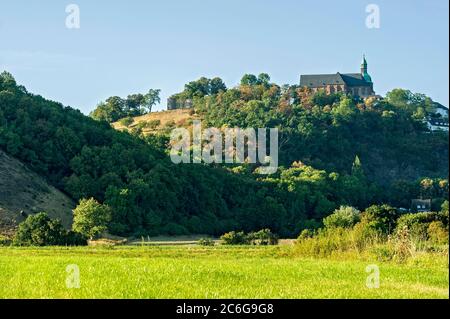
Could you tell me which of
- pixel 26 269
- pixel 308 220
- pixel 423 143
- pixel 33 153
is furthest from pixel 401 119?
pixel 26 269

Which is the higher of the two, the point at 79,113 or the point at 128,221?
the point at 79,113

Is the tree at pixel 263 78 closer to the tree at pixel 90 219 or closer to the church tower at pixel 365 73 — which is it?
the church tower at pixel 365 73

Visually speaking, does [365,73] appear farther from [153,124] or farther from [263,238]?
[263,238]

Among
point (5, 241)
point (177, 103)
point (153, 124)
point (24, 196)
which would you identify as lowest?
point (5, 241)

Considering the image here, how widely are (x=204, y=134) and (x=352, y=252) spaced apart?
8388 centimetres

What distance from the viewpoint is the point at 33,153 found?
75750mm

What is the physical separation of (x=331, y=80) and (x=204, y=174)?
341ft

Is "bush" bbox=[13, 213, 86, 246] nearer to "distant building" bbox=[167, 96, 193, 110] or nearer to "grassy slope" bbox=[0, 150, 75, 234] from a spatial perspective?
"grassy slope" bbox=[0, 150, 75, 234]

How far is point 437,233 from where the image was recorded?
33188 millimetres

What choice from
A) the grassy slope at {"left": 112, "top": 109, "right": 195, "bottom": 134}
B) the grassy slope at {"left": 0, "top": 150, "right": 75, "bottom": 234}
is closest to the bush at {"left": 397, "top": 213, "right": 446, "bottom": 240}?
the grassy slope at {"left": 0, "top": 150, "right": 75, "bottom": 234}

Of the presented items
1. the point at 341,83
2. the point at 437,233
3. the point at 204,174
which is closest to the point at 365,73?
the point at 341,83

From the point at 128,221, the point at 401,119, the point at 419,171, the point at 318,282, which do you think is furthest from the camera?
the point at 401,119

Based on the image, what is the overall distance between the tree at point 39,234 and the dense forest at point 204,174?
19045 millimetres
